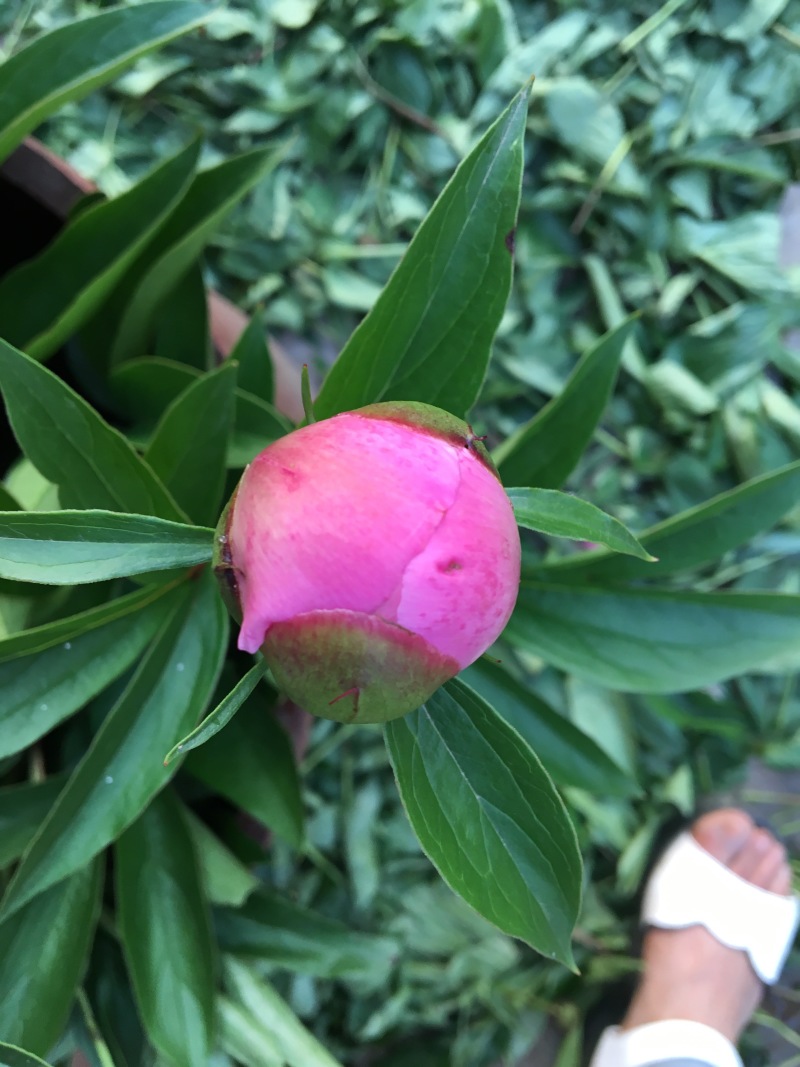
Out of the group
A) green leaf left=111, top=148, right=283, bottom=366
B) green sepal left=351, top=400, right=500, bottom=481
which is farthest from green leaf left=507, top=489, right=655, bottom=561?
green leaf left=111, top=148, right=283, bottom=366

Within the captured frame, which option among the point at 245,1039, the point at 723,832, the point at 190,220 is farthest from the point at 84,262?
the point at 723,832

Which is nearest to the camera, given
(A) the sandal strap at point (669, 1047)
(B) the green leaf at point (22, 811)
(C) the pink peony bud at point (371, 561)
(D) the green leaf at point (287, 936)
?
(C) the pink peony bud at point (371, 561)

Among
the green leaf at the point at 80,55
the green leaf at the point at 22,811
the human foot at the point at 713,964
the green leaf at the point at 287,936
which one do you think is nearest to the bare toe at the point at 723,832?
the human foot at the point at 713,964

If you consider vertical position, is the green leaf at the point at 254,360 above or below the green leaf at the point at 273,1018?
above

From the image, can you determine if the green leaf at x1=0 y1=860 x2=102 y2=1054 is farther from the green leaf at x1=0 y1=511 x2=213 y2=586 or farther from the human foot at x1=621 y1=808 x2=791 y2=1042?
the human foot at x1=621 y1=808 x2=791 y2=1042

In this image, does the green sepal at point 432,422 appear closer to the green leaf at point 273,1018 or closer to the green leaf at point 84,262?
the green leaf at point 84,262

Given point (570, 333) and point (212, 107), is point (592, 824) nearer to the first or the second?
point (570, 333)

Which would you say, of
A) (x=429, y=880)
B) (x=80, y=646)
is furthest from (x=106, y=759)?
(x=429, y=880)
